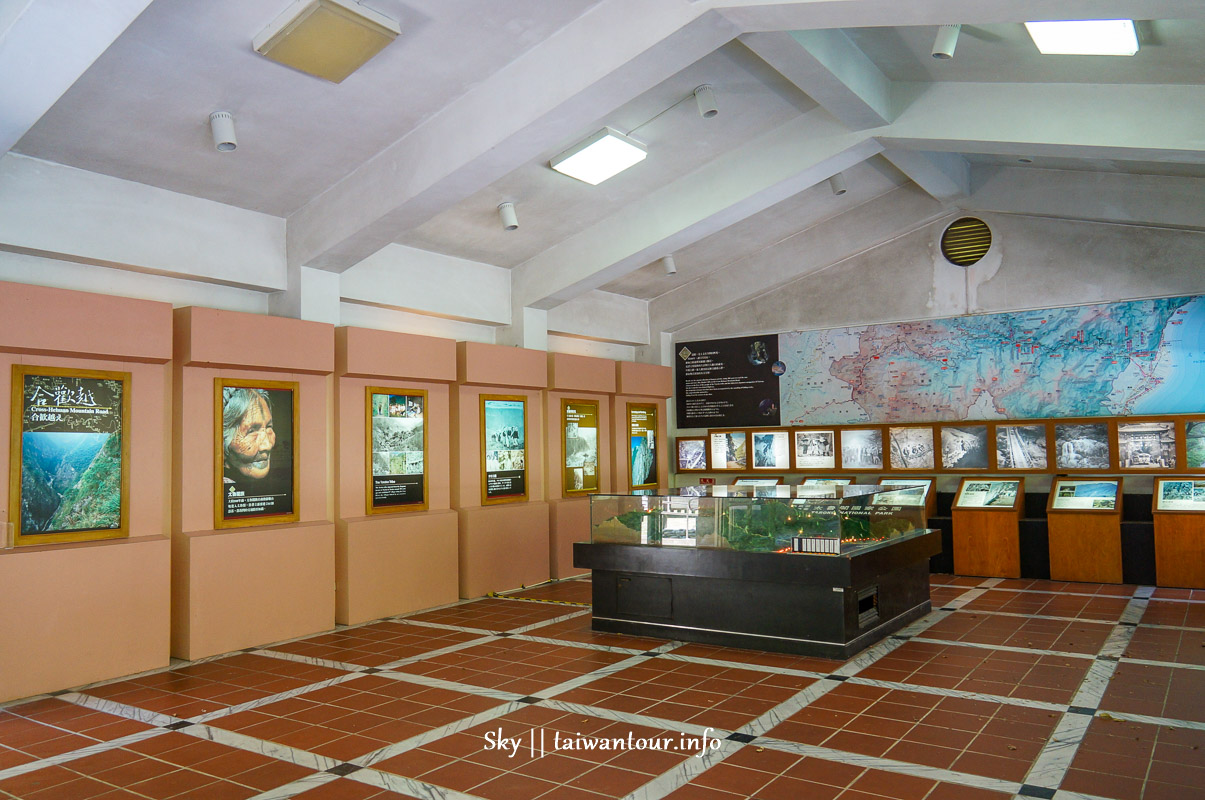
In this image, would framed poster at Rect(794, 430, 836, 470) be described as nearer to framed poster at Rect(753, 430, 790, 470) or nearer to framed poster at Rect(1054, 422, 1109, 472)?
framed poster at Rect(753, 430, 790, 470)

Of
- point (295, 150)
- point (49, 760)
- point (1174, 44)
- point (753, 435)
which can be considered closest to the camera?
point (49, 760)

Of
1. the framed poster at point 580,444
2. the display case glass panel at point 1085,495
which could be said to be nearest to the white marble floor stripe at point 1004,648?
the display case glass panel at point 1085,495

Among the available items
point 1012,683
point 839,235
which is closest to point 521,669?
point 1012,683

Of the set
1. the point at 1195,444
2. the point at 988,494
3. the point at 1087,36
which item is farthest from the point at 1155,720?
the point at 1195,444

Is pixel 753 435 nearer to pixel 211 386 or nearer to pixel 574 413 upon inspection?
pixel 574 413

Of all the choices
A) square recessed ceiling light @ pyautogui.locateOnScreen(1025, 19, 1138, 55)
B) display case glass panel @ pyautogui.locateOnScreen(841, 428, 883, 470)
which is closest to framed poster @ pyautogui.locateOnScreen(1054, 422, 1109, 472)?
display case glass panel @ pyautogui.locateOnScreen(841, 428, 883, 470)

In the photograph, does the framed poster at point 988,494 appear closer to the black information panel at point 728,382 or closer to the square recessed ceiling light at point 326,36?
the black information panel at point 728,382

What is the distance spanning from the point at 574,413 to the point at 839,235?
4397mm

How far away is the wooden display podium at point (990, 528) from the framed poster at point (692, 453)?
3788 mm

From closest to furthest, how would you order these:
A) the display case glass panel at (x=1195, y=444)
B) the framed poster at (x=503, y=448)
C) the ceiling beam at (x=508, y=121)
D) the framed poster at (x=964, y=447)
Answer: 1. the ceiling beam at (x=508, y=121)
2. the display case glass panel at (x=1195, y=444)
3. the framed poster at (x=503, y=448)
4. the framed poster at (x=964, y=447)

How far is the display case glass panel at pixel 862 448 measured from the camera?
36.7 ft

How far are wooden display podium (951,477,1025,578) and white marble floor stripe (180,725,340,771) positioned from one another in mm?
8175

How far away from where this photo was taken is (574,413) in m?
11.0

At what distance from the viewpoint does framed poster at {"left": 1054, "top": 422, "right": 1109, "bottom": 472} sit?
966 centimetres
